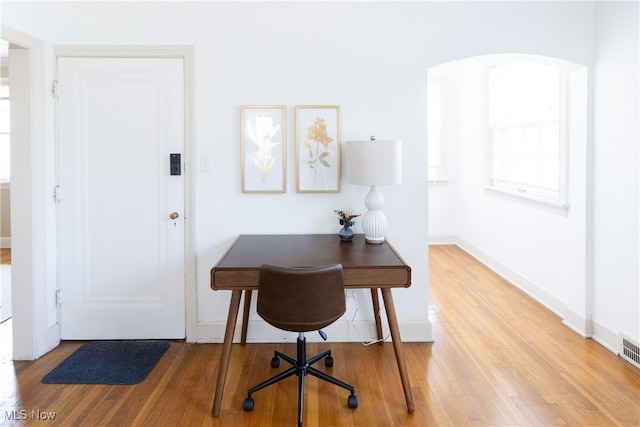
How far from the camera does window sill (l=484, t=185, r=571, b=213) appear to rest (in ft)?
12.0

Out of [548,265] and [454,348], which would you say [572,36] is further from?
[454,348]

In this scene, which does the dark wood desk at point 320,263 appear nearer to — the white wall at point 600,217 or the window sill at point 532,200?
the white wall at point 600,217

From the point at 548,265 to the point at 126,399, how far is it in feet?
11.4

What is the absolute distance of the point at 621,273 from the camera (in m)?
2.99

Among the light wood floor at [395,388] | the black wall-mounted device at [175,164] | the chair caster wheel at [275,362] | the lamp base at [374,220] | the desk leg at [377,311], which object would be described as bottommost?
the light wood floor at [395,388]

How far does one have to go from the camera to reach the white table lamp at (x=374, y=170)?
9.21ft

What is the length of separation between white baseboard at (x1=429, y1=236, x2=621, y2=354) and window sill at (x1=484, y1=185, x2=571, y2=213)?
0.75 meters

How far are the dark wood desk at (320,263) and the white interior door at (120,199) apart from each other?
0.81 m

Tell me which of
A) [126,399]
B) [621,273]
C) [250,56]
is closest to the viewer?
[126,399]

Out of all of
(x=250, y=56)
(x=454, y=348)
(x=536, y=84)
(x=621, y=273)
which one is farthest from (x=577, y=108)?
(x=250, y=56)

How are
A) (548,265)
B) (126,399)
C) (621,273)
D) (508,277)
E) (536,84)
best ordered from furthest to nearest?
(508,277), (536,84), (548,265), (621,273), (126,399)

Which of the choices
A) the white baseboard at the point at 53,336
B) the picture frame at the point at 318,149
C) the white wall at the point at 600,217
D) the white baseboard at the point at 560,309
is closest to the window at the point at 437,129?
the white baseboard at the point at 560,309

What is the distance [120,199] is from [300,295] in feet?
5.91

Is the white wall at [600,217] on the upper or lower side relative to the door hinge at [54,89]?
lower
